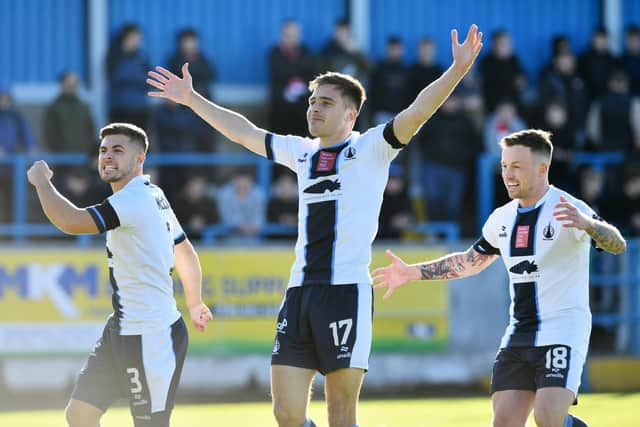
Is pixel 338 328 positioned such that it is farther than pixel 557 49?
No

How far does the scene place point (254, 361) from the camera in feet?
48.0

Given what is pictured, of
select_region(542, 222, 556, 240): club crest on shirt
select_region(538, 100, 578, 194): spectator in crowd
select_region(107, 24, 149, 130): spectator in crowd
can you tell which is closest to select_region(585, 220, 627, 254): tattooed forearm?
select_region(542, 222, 556, 240): club crest on shirt

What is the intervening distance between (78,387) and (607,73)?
10.8m

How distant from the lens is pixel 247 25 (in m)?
17.6

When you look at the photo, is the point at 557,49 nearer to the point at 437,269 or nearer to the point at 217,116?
the point at 437,269

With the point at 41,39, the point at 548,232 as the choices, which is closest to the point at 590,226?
the point at 548,232

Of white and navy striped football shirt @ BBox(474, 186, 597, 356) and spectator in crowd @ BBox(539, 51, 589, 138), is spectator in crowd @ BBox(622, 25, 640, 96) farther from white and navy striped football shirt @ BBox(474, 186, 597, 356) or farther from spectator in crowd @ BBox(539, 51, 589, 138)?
white and navy striped football shirt @ BBox(474, 186, 597, 356)

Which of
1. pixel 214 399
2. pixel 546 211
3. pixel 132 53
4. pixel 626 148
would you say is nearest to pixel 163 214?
pixel 546 211

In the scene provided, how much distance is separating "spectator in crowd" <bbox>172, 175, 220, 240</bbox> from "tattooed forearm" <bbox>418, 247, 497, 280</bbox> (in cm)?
683

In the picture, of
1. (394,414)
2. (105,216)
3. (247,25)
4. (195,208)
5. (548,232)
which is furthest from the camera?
(247,25)

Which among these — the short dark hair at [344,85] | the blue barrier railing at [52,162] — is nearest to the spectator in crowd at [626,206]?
the blue barrier railing at [52,162]

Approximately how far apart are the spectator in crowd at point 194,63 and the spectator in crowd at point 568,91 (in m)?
4.18

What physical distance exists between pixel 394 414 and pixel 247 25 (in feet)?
24.1

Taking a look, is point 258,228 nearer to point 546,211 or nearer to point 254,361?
point 254,361
